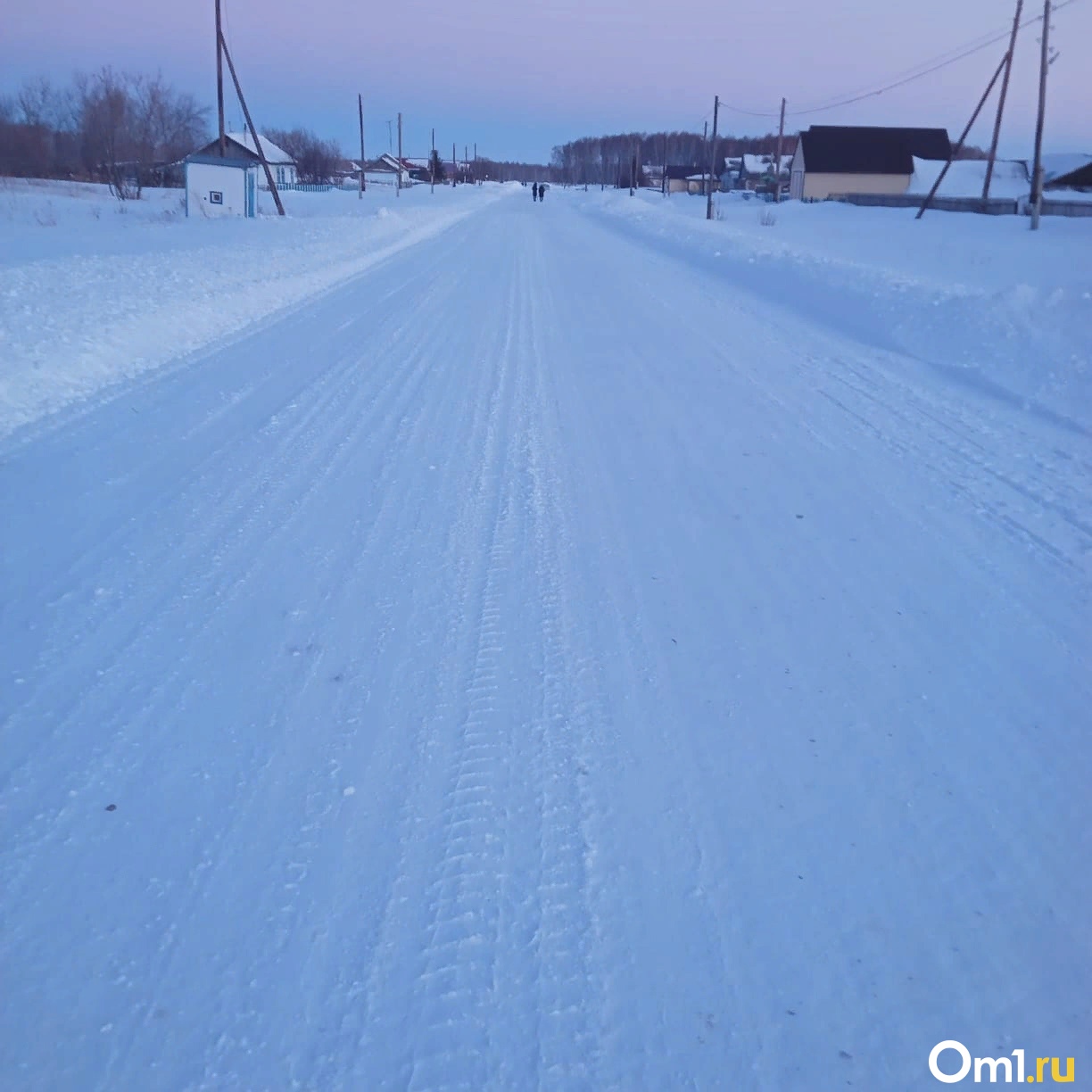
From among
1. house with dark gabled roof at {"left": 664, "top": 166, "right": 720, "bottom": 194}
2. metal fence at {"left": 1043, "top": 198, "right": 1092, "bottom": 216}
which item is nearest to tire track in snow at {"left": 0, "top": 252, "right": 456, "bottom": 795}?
metal fence at {"left": 1043, "top": 198, "right": 1092, "bottom": 216}

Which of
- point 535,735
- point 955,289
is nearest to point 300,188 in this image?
point 955,289

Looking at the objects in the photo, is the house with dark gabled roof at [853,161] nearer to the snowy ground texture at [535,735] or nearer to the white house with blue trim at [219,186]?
the white house with blue trim at [219,186]

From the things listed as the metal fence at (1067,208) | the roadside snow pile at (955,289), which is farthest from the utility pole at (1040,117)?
the metal fence at (1067,208)

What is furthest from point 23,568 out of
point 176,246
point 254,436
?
point 176,246

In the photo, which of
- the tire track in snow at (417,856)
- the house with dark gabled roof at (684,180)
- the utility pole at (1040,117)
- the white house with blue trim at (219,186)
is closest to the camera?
the tire track in snow at (417,856)

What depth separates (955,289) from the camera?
16.0 m

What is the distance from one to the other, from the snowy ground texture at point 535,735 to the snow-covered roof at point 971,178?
215 ft

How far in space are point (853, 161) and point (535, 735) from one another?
280ft

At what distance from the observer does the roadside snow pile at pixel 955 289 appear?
1110cm

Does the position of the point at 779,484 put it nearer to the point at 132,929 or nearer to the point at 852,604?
the point at 852,604

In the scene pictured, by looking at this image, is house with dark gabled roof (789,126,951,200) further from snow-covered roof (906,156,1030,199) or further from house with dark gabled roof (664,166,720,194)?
house with dark gabled roof (664,166,720,194)

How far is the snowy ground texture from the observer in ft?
9.73

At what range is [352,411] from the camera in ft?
30.1

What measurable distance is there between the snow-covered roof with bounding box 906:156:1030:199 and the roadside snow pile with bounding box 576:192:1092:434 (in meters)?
33.5
